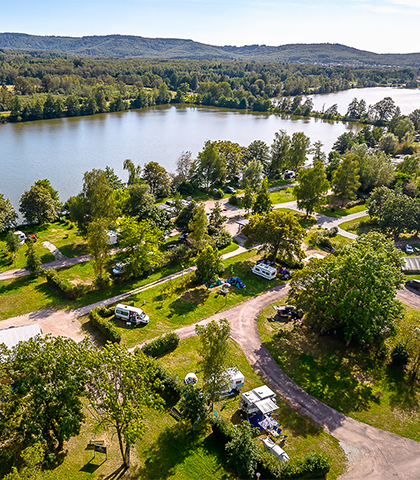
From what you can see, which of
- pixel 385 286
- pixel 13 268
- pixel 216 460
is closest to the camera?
pixel 216 460

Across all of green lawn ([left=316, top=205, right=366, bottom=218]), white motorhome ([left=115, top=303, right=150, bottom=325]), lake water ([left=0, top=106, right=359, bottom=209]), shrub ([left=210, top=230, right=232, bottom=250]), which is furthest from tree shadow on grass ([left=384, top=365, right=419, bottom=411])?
lake water ([left=0, top=106, right=359, bottom=209])

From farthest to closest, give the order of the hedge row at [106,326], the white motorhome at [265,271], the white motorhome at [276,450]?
1. the white motorhome at [265,271]
2. the hedge row at [106,326]
3. the white motorhome at [276,450]

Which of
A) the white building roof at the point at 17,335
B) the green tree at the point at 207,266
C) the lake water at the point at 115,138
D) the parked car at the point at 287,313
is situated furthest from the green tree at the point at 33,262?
the lake water at the point at 115,138

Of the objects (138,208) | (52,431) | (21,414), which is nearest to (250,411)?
(52,431)

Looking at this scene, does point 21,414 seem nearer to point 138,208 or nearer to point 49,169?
point 138,208

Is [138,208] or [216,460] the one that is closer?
[216,460]

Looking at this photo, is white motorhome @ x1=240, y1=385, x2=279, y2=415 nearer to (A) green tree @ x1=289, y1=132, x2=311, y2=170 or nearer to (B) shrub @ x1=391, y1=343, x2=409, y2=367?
(B) shrub @ x1=391, y1=343, x2=409, y2=367

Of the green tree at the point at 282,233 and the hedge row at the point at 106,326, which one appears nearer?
the hedge row at the point at 106,326

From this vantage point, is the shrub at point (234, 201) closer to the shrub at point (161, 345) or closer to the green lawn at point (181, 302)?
the green lawn at point (181, 302)
